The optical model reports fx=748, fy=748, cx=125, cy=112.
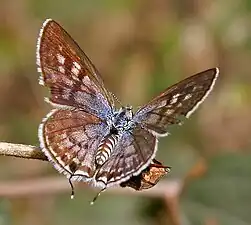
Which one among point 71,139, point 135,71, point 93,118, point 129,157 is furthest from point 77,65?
Result: point 135,71

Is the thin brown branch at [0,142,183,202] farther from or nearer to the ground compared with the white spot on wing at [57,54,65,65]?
nearer to the ground

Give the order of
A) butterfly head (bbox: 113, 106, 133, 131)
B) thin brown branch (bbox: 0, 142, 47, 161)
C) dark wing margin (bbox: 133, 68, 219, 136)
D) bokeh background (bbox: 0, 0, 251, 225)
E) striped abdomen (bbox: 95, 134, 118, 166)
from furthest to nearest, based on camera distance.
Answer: bokeh background (bbox: 0, 0, 251, 225)
butterfly head (bbox: 113, 106, 133, 131)
dark wing margin (bbox: 133, 68, 219, 136)
striped abdomen (bbox: 95, 134, 118, 166)
thin brown branch (bbox: 0, 142, 47, 161)

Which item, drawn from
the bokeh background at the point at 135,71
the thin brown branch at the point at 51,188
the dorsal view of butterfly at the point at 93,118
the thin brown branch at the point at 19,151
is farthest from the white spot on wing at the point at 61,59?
the bokeh background at the point at 135,71

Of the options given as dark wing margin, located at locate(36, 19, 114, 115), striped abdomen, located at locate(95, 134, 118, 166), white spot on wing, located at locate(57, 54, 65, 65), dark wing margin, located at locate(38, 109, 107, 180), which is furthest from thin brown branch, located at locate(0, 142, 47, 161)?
white spot on wing, located at locate(57, 54, 65, 65)

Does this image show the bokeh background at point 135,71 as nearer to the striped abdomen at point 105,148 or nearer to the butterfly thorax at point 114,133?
the butterfly thorax at point 114,133

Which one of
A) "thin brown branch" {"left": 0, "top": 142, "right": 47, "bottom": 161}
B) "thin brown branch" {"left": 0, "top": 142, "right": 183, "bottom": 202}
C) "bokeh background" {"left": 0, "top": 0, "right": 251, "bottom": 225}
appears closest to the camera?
"thin brown branch" {"left": 0, "top": 142, "right": 47, "bottom": 161}

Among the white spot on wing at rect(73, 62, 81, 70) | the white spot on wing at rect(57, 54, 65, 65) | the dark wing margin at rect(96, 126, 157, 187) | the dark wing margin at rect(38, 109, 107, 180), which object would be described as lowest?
the dark wing margin at rect(38, 109, 107, 180)

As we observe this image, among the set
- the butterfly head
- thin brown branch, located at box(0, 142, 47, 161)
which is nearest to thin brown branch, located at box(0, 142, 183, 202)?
the butterfly head

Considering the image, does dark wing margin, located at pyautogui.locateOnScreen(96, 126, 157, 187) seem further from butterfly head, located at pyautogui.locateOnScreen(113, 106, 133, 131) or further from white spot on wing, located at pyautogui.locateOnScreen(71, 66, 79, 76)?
white spot on wing, located at pyautogui.locateOnScreen(71, 66, 79, 76)

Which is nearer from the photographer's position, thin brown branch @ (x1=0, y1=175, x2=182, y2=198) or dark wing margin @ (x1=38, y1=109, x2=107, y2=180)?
dark wing margin @ (x1=38, y1=109, x2=107, y2=180)
